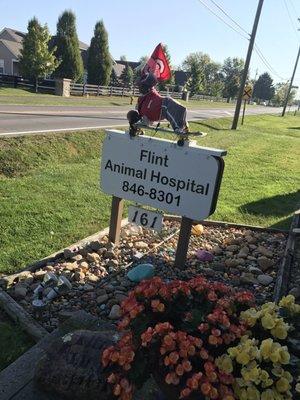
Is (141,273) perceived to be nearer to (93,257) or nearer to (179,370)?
(93,257)

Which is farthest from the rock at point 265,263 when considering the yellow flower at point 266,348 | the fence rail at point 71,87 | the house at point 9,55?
the house at point 9,55

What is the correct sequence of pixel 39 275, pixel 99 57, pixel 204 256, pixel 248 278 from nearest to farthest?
pixel 39 275 → pixel 248 278 → pixel 204 256 → pixel 99 57

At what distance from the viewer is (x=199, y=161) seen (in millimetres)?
4227

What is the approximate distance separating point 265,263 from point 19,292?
2.66m

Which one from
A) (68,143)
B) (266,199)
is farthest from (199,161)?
(68,143)

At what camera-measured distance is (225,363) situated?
6.23 feet

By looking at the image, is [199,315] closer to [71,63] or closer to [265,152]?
[265,152]

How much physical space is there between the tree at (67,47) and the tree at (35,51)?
3.28 metres

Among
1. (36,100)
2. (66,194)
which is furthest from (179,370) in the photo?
(36,100)

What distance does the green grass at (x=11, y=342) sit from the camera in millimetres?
3140

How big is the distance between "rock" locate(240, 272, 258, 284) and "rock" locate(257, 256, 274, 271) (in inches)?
12.4

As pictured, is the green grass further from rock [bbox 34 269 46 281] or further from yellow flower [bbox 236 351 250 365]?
yellow flower [bbox 236 351 250 365]

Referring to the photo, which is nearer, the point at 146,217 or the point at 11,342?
the point at 11,342

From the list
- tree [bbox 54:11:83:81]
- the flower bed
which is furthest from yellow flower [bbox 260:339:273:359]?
tree [bbox 54:11:83:81]
